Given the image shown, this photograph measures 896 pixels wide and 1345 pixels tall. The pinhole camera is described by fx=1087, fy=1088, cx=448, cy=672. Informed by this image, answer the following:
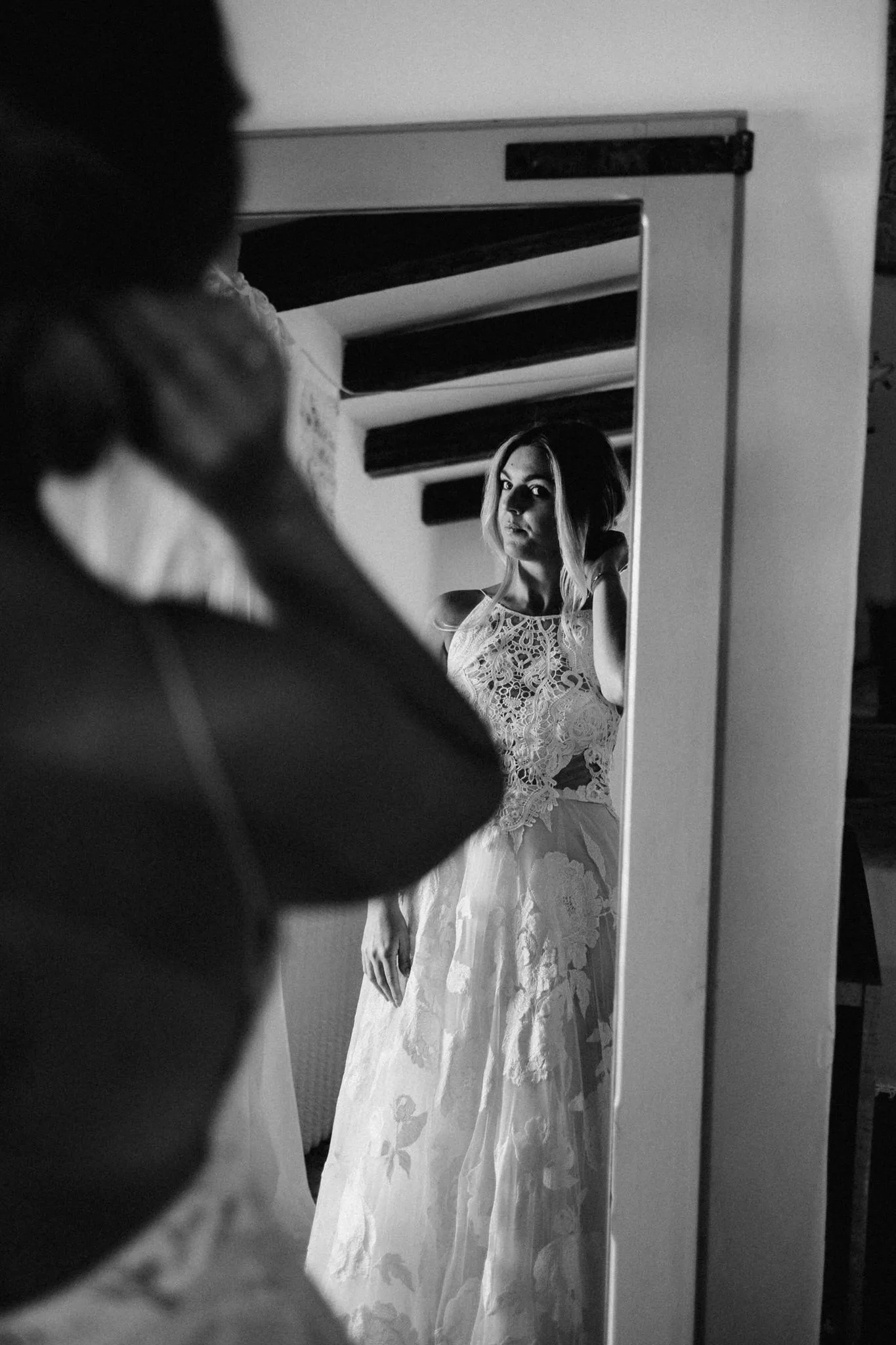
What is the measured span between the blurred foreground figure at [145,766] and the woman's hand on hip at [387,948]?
81 cm

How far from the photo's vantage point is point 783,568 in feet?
4.07

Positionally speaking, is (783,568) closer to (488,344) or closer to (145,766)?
(488,344)

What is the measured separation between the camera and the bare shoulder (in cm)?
121

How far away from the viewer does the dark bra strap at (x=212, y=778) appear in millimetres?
379

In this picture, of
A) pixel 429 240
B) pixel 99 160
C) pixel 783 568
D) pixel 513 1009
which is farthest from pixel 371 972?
pixel 99 160

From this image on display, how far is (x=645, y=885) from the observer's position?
3.93 feet

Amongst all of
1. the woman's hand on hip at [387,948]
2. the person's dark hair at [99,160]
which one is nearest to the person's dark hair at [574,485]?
the woman's hand on hip at [387,948]

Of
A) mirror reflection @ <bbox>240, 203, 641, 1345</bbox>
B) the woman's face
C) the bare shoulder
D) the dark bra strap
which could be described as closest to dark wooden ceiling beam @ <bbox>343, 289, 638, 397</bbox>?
mirror reflection @ <bbox>240, 203, 641, 1345</bbox>

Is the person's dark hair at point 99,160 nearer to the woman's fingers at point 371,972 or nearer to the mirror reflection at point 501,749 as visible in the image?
the mirror reflection at point 501,749

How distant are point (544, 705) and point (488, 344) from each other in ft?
1.38

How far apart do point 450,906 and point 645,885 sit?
248 mm

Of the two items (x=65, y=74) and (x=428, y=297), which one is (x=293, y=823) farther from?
(x=428, y=297)

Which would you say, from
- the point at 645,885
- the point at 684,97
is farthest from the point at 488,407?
the point at 645,885

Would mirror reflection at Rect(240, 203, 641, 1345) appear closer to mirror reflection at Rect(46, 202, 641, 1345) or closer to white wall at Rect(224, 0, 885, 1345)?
mirror reflection at Rect(46, 202, 641, 1345)
